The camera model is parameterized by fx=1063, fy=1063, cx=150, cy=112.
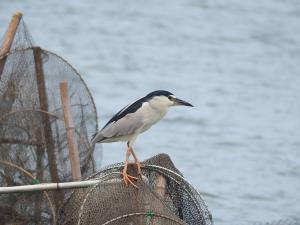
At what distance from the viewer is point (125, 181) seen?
21.8 ft

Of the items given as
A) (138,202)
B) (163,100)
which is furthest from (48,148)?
(138,202)

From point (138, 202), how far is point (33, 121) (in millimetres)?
2115

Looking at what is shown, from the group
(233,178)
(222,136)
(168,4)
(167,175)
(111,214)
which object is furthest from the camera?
(168,4)

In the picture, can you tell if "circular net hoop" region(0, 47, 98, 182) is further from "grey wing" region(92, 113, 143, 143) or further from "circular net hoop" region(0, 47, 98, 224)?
"grey wing" region(92, 113, 143, 143)

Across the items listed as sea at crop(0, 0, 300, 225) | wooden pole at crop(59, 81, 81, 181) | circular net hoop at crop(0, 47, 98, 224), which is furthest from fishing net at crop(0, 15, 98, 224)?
sea at crop(0, 0, 300, 225)

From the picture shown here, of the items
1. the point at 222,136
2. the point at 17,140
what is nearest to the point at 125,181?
the point at 17,140

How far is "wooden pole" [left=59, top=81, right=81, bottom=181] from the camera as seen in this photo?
8.20 meters

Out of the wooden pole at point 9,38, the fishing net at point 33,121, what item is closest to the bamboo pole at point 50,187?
the fishing net at point 33,121

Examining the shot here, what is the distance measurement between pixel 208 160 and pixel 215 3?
327 inches

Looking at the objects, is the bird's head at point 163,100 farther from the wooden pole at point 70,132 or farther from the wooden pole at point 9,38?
the wooden pole at point 9,38

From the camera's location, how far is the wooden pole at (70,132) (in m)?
8.20

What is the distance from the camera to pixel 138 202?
21.5ft

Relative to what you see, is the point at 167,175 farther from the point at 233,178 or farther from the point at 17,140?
the point at 233,178

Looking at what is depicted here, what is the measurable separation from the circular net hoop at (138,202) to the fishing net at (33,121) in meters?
1.08
